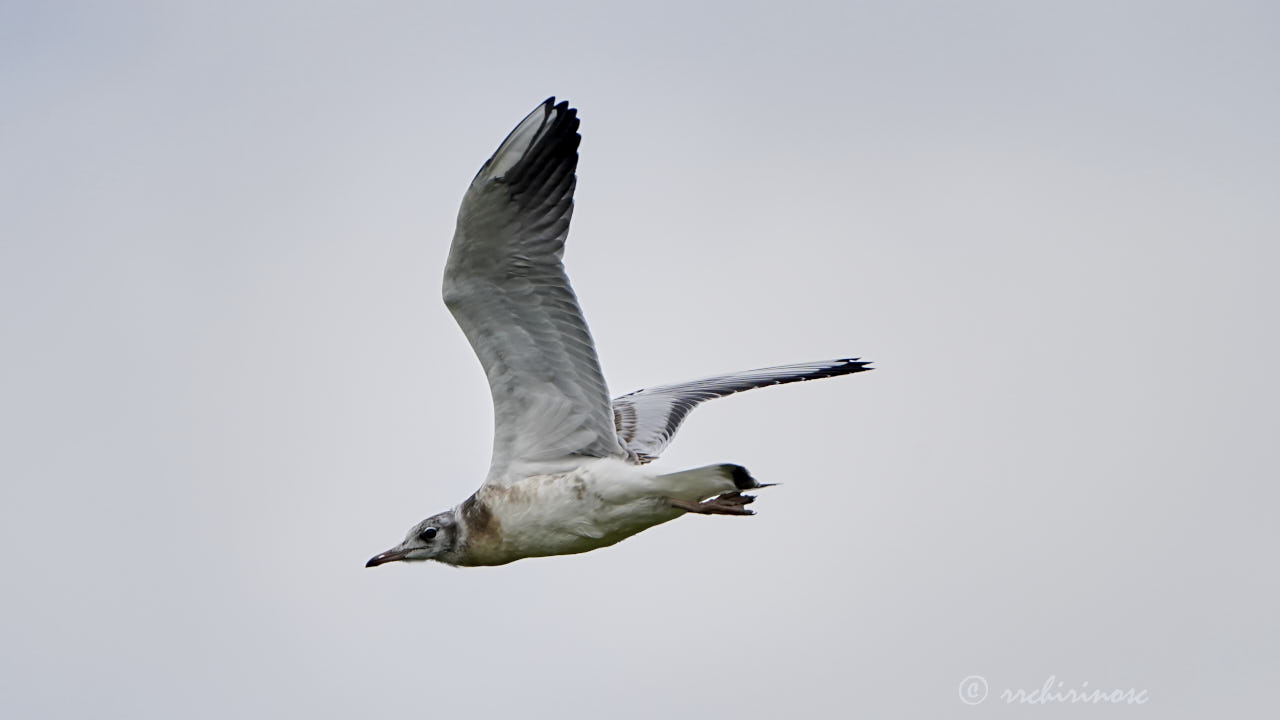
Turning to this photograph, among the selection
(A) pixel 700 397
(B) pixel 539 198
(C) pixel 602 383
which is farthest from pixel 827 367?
(B) pixel 539 198

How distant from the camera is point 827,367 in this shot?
14.3 m

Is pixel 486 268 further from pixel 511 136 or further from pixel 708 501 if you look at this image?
pixel 708 501

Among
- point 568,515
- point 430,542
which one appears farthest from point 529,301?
point 430,542

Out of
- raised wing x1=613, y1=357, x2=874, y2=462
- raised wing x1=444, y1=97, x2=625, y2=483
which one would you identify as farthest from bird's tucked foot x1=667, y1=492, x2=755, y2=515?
raised wing x1=613, y1=357, x2=874, y2=462

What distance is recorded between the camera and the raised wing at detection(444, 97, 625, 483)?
11.1 m

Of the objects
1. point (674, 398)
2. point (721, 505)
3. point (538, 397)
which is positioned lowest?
point (721, 505)

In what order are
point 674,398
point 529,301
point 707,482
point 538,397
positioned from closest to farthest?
point 707,482, point 529,301, point 538,397, point 674,398

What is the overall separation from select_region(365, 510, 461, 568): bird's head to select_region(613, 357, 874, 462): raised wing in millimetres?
1520

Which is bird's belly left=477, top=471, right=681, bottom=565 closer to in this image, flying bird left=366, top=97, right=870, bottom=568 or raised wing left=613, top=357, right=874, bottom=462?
flying bird left=366, top=97, right=870, bottom=568

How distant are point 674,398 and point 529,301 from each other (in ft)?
10.9

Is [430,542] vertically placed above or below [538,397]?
below

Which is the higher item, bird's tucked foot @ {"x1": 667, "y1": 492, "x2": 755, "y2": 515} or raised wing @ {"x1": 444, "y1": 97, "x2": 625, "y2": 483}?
raised wing @ {"x1": 444, "y1": 97, "x2": 625, "y2": 483}

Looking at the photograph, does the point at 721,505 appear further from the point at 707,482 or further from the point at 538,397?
the point at 538,397

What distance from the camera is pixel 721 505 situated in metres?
11.1
